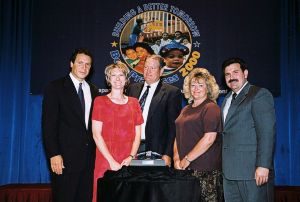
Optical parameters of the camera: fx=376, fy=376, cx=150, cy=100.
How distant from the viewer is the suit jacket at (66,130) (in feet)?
10.8

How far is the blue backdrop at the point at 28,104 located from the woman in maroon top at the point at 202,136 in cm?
221

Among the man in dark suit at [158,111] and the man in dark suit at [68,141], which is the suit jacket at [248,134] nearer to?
the man in dark suit at [158,111]

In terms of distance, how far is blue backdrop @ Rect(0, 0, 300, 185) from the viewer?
5.16 meters

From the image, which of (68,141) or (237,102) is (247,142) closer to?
(237,102)

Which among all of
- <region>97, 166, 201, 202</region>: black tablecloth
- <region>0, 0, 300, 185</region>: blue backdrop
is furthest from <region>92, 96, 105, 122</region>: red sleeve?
<region>0, 0, 300, 185</region>: blue backdrop

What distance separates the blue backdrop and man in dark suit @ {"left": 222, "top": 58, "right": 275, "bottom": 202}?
2.19 meters

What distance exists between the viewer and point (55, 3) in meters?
5.31

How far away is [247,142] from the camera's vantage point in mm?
3084

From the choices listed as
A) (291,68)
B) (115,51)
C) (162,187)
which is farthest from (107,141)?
(291,68)

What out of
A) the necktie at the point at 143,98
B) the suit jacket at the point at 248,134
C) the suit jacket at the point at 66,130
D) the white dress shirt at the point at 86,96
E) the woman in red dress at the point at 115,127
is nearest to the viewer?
the suit jacket at the point at 248,134

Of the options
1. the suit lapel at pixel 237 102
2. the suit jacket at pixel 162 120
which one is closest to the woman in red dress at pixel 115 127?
the suit jacket at pixel 162 120

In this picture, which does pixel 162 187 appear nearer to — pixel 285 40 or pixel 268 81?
pixel 268 81

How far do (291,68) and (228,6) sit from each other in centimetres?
122

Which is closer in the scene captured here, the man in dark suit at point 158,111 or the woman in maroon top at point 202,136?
the woman in maroon top at point 202,136
